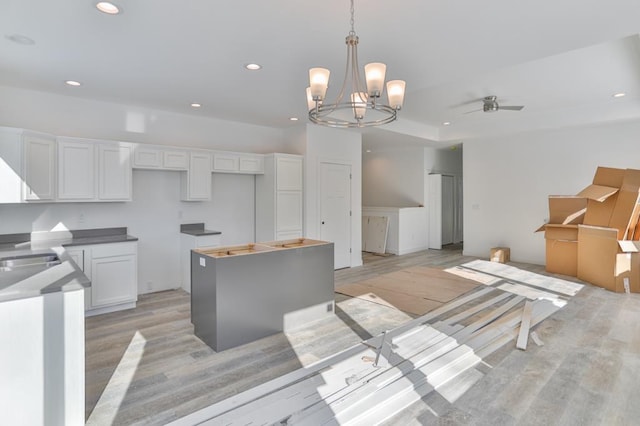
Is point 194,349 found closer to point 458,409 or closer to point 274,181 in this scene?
point 458,409

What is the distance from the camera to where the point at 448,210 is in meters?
9.93

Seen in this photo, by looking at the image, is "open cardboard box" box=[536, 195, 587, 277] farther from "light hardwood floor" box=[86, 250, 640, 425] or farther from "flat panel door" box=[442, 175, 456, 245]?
"flat panel door" box=[442, 175, 456, 245]

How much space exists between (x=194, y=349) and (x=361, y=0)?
3.15 metres

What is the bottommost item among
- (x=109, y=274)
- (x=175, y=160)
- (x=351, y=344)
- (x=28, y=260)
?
(x=351, y=344)

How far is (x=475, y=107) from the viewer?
6121 mm

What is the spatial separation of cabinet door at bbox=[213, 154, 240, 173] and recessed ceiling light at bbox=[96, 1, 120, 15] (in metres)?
2.95

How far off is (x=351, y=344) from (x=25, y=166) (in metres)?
3.87

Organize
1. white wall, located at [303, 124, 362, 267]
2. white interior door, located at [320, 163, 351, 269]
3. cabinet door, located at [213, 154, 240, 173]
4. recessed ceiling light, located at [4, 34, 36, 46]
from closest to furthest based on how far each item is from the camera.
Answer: recessed ceiling light, located at [4, 34, 36, 46] < cabinet door, located at [213, 154, 240, 173] < white wall, located at [303, 124, 362, 267] < white interior door, located at [320, 163, 351, 269]

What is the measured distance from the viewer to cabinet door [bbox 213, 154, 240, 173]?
5.48 metres

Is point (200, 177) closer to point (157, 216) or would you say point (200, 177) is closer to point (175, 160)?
point (175, 160)

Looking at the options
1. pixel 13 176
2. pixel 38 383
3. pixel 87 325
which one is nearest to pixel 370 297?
pixel 87 325

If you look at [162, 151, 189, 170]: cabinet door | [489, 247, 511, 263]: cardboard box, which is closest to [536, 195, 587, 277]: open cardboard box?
[489, 247, 511, 263]: cardboard box

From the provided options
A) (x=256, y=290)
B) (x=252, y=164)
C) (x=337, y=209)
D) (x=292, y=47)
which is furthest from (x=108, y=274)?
(x=337, y=209)

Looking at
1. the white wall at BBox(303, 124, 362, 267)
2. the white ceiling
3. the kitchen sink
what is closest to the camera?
the white ceiling
